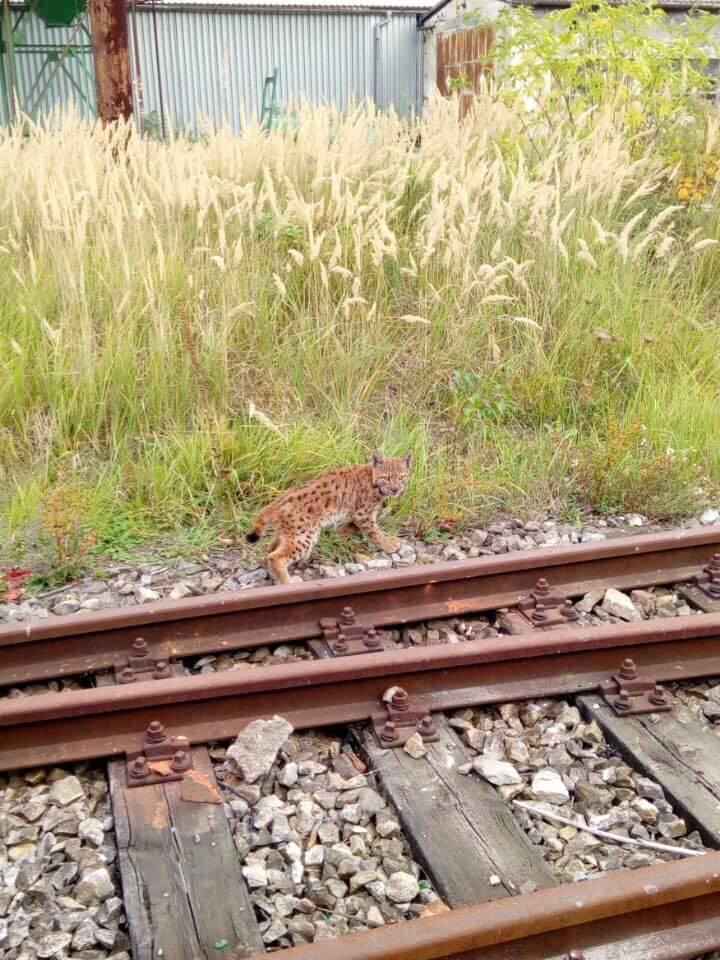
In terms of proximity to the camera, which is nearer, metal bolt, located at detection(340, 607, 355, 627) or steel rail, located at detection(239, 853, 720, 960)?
steel rail, located at detection(239, 853, 720, 960)

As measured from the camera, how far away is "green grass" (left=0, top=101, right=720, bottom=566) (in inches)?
232

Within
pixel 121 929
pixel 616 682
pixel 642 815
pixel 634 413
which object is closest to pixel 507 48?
pixel 634 413

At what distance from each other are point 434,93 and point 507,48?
31.7 inches

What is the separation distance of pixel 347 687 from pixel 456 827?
0.78 m

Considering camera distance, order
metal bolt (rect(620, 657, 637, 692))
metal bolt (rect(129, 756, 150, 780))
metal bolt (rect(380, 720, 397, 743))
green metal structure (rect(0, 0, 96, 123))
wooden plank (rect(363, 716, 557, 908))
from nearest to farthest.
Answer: wooden plank (rect(363, 716, 557, 908)) < metal bolt (rect(129, 756, 150, 780)) < metal bolt (rect(380, 720, 397, 743)) < metal bolt (rect(620, 657, 637, 692)) < green metal structure (rect(0, 0, 96, 123))

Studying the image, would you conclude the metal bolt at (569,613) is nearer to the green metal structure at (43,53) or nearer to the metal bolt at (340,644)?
the metal bolt at (340,644)

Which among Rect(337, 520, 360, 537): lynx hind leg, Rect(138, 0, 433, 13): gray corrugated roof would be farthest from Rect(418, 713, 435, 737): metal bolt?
Rect(138, 0, 433, 13): gray corrugated roof

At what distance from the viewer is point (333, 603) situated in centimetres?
461

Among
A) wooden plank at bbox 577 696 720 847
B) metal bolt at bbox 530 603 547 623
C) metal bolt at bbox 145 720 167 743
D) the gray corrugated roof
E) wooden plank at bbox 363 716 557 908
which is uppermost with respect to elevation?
the gray corrugated roof

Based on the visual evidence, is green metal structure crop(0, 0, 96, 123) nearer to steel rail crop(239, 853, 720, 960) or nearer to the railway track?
the railway track

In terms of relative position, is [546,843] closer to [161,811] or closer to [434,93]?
[161,811]

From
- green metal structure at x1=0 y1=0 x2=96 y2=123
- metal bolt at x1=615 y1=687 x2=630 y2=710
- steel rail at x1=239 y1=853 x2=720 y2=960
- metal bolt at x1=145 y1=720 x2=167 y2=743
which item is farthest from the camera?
green metal structure at x1=0 y1=0 x2=96 y2=123

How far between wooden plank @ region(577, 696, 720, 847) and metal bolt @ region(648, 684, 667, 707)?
4cm

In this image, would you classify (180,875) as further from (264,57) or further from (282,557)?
(264,57)
